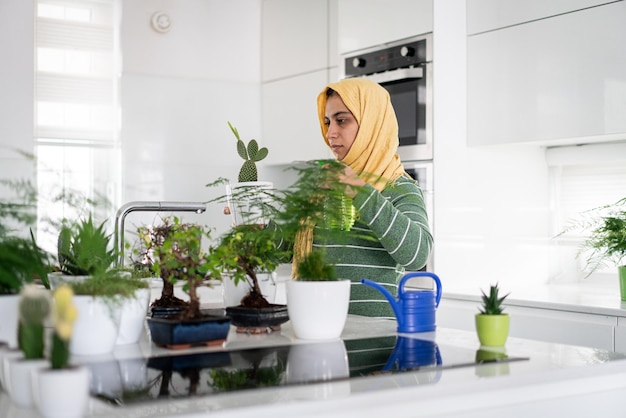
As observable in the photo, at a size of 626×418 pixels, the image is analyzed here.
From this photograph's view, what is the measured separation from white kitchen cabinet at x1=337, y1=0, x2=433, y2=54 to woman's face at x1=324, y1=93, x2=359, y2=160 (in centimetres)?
111

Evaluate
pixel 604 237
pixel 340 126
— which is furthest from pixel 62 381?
pixel 604 237

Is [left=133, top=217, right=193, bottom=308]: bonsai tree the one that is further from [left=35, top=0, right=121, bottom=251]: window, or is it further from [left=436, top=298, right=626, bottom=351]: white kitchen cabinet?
[left=35, top=0, right=121, bottom=251]: window

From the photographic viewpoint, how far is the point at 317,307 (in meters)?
Answer: 1.51

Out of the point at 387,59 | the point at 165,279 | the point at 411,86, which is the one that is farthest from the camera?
the point at 387,59

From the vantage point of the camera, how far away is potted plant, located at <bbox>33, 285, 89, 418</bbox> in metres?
0.95

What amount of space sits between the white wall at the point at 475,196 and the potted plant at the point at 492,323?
180 cm

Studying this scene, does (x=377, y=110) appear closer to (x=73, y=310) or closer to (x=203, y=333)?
(x=203, y=333)

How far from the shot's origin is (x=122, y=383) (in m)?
1.15

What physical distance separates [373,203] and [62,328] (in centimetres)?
107

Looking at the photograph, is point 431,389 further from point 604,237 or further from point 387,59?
point 387,59

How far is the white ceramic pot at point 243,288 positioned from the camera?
171 cm

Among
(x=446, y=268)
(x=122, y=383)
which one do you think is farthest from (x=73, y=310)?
(x=446, y=268)

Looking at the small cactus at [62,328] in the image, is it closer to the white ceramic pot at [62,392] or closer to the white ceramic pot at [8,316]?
the white ceramic pot at [62,392]

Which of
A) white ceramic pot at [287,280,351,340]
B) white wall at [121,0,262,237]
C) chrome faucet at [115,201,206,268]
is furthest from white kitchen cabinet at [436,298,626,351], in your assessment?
white wall at [121,0,262,237]
